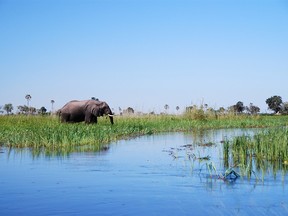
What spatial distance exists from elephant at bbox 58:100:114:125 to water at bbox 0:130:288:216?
1566 cm

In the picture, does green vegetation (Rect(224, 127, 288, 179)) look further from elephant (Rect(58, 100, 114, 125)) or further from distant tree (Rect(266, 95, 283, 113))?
distant tree (Rect(266, 95, 283, 113))

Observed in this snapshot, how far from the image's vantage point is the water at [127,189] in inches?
257

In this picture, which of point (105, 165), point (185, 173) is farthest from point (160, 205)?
point (105, 165)

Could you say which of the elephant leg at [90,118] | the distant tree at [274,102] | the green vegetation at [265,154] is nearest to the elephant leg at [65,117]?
the elephant leg at [90,118]

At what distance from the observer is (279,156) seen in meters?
11.5

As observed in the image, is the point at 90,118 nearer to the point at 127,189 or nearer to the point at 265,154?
the point at 265,154

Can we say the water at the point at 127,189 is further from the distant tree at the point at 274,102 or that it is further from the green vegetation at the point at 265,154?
the distant tree at the point at 274,102

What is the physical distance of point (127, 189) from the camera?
26.5 feet

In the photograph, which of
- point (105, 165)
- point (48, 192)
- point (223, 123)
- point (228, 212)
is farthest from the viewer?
point (223, 123)

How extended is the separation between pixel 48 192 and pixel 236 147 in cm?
623

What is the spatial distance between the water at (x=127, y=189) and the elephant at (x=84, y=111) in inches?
617

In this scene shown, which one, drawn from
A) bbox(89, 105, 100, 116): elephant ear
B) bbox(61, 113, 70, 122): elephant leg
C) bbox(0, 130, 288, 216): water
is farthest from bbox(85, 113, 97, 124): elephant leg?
bbox(0, 130, 288, 216): water

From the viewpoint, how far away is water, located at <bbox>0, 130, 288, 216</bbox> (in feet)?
21.4

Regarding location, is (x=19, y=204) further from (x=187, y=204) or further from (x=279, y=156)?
(x=279, y=156)
